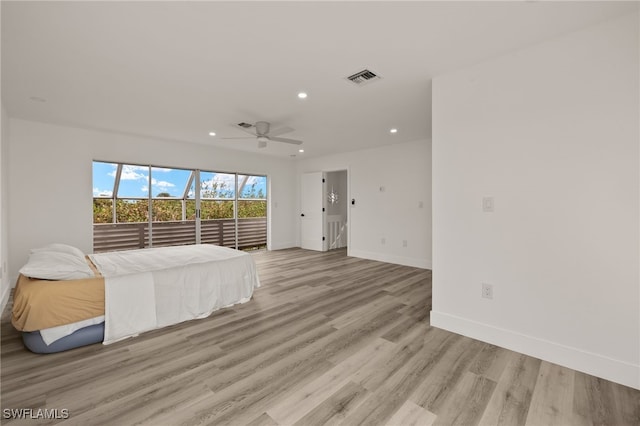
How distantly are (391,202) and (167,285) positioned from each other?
174 inches

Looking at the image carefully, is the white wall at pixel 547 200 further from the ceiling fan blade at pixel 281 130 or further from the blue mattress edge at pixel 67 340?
the blue mattress edge at pixel 67 340

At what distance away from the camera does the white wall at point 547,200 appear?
1.92 metres

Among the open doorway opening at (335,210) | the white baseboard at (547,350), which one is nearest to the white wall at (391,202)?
the open doorway opening at (335,210)

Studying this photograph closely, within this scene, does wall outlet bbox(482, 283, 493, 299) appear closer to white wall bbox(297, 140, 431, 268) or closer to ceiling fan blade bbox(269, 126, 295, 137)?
white wall bbox(297, 140, 431, 268)

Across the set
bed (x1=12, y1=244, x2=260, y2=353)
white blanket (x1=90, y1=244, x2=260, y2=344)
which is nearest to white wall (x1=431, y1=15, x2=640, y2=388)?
white blanket (x1=90, y1=244, x2=260, y2=344)

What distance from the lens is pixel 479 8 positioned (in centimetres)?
181

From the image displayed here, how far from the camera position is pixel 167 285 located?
9.16 ft

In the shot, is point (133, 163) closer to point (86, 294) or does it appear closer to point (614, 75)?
point (86, 294)

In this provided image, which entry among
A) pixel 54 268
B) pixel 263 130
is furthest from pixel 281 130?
pixel 54 268

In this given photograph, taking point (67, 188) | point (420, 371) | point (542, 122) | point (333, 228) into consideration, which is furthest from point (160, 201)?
point (542, 122)

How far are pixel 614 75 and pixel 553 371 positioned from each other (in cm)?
218

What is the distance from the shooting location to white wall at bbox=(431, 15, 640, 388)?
1.92 meters

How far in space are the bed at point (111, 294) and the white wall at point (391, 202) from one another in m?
3.45

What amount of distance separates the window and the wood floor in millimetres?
2915
